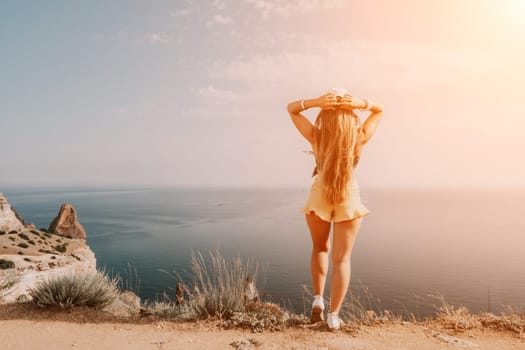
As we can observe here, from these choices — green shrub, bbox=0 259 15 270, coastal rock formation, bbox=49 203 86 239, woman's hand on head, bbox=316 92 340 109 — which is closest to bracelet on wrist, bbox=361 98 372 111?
woman's hand on head, bbox=316 92 340 109

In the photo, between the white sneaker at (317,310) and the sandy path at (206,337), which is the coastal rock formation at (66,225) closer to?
the sandy path at (206,337)

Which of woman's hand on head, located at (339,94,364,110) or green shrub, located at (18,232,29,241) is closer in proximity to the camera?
woman's hand on head, located at (339,94,364,110)

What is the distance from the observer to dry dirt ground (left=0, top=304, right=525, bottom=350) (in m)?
3.32

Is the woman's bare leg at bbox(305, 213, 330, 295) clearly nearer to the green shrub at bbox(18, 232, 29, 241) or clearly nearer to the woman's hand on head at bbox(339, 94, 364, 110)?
the woman's hand on head at bbox(339, 94, 364, 110)

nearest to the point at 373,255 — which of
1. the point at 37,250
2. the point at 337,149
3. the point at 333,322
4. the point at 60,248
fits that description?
the point at 60,248

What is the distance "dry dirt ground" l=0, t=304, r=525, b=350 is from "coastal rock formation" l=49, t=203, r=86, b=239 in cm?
7255

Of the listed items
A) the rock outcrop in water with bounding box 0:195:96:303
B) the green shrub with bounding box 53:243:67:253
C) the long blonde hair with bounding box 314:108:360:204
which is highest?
the long blonde hair with bounding box 314:108:360:204

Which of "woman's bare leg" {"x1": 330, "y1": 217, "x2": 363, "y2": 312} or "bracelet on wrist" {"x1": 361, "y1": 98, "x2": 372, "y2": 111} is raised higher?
"bracelet on wrist" {"x1": 361, "y1": 98, "x2": 372, "y2": 111}

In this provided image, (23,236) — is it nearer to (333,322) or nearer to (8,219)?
(8,219)

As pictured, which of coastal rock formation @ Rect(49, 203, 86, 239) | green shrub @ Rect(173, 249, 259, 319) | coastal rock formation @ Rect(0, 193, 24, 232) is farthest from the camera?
coastal rock formation @ Rect(49, 203, 86, 239)

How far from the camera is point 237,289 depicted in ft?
14.3

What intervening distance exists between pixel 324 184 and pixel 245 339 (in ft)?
5.90

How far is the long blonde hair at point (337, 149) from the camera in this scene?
3633 millimetres

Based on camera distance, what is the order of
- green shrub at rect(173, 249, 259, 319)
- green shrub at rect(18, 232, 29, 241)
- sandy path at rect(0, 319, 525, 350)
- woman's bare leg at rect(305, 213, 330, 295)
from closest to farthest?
sandy path at rect(0, 319, 525, 350) → woman's bare leg at rect(305, 213, 330, 295) → green shrub at rect(173, 249, 259, 319) → green shrub at rect(18, 232, 29, 241)
